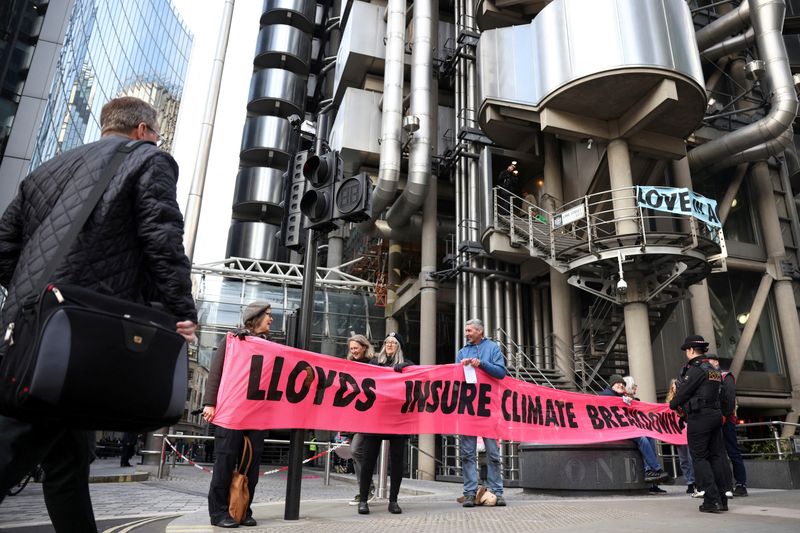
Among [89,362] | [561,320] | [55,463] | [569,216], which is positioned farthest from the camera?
[561,320]

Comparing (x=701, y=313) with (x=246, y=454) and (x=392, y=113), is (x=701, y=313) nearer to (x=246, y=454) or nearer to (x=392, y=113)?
(x=392, y=113)

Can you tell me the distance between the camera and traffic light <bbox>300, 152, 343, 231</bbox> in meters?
6.17

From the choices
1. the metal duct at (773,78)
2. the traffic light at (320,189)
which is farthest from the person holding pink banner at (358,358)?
the metal duct at (773,78)

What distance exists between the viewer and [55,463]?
250cm

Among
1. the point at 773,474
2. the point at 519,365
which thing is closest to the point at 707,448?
the point at 773,474

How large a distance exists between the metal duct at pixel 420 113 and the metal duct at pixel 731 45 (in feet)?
38.0

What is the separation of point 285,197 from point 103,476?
7.45m

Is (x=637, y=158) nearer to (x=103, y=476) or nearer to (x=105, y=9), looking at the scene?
(x=103, y=476)

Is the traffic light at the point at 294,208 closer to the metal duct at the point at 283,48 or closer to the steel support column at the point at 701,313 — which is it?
the steel support column at the point at 701,313

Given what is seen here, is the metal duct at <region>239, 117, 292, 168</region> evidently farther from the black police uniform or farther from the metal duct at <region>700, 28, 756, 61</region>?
the black police uniform

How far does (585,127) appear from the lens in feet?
60.3

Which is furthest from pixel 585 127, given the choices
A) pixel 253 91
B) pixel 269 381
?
pixel 253 91

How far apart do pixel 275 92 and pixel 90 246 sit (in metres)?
45.2

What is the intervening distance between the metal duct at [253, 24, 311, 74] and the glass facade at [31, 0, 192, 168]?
1085 cm
